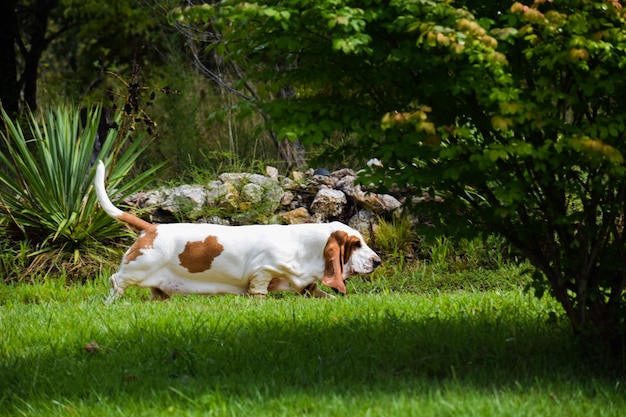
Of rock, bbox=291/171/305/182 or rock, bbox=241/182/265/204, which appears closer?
rock, bbox=241/182/265/204

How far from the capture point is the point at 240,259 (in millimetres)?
7238

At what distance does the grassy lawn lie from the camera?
13.3ft

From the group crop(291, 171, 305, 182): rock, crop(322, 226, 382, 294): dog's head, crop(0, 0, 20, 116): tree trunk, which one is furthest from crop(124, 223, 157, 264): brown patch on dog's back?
crop(0, 0, 20, 116): tree trunk

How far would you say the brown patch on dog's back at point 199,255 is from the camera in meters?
7.18

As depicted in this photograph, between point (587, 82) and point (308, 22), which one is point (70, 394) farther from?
point (587, 82)

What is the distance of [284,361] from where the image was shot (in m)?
4.84

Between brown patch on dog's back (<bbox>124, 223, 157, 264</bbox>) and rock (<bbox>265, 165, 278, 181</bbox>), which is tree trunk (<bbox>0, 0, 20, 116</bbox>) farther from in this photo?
brown patch on dog's back (<bbox>124, 223, 157, 264</bbox>)

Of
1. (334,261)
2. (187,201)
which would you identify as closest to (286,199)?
(187,201)

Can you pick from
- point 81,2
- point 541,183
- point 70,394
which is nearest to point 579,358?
point 541,183

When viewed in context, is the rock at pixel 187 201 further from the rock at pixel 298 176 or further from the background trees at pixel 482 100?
the background trees at pixel 482 100

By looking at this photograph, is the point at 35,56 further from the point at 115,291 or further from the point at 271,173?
the point at 115,291

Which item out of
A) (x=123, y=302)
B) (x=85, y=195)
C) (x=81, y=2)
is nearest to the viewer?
(x=123, y=302)

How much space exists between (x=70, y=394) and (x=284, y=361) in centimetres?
111

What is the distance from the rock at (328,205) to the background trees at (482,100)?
460 centimetres
